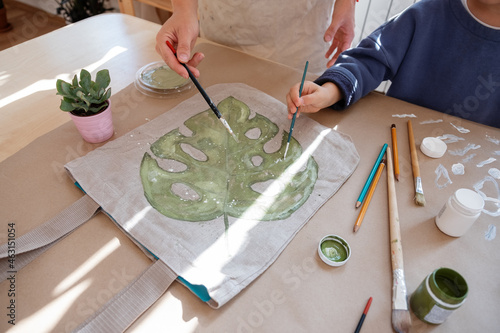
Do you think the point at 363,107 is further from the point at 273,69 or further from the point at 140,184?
the point at 140,184

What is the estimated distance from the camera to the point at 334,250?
593 mm

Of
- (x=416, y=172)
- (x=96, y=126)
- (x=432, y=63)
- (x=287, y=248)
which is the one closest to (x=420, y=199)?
(x=416, y=172)

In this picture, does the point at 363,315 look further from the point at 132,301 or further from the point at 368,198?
the point at 132,301

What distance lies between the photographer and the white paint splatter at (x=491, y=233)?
62 centimetres

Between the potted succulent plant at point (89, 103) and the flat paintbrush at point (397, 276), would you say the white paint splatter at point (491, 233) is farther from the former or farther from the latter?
the potted succulent plant at point (89, 103)

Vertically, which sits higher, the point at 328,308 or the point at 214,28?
the point at 214,28

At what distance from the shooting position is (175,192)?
0.67m

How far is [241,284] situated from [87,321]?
0.79ft

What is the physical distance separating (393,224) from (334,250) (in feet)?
0.43

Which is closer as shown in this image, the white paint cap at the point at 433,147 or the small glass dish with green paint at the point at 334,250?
the small glass dish with green paint at the point at 334,250

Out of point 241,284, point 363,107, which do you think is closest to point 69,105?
point 241,284

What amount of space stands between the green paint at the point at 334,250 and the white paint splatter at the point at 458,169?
353 millimetres

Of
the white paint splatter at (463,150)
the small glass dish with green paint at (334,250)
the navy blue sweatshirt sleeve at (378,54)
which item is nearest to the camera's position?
the small glass dish with green paint at (334,250)

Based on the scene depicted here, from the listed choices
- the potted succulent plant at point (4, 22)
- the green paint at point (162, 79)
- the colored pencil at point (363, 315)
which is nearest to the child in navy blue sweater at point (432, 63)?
the green paint at point (162, 79)
